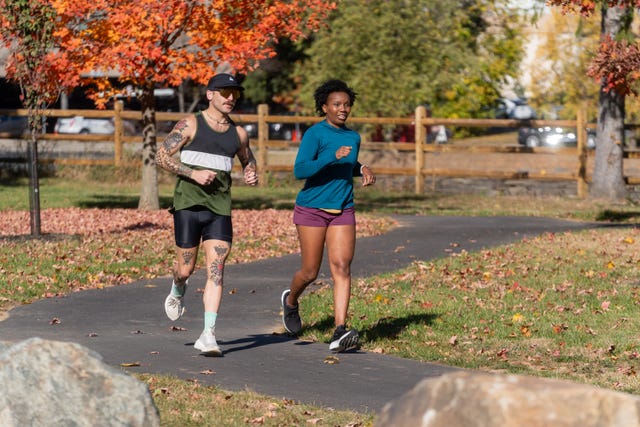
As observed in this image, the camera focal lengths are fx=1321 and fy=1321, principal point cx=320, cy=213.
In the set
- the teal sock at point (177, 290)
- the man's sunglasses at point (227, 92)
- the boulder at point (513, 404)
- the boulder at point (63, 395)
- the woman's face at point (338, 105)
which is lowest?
the teal sock at point (177, 290)

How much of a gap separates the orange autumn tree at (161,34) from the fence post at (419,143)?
6.18 meters

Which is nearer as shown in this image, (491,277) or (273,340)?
(273,340)

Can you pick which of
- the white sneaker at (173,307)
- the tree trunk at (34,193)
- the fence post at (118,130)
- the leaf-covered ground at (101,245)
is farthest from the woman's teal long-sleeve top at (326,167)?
the fence post at (118,130)

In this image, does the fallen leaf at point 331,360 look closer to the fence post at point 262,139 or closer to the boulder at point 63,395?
the boulder at point 63,395

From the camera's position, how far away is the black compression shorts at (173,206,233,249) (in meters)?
9.24

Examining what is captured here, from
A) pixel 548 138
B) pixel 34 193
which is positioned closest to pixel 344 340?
pixel 34 193

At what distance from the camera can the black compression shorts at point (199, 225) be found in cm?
924

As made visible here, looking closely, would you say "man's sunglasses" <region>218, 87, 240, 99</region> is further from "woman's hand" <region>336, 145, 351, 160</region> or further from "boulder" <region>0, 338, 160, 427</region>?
"boulder" <region>0, 338, 160, 427</region>

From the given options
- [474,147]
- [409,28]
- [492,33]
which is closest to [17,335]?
[474,147]

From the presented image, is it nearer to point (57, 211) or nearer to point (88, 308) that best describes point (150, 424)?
point (88, 308)

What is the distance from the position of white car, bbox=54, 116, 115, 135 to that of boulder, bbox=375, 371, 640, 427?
4846 centimetres

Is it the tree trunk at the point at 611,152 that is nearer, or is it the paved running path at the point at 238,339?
the paved running path at the point at 238,339

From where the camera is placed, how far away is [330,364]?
9.13 m

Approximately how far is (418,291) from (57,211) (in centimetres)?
1029
